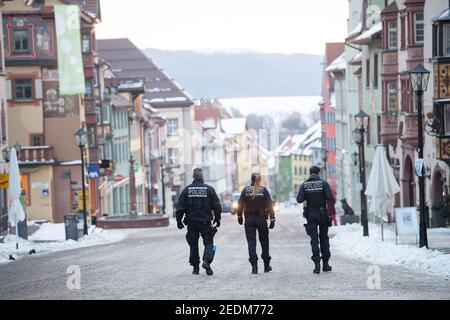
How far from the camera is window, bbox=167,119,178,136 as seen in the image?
11919 cm

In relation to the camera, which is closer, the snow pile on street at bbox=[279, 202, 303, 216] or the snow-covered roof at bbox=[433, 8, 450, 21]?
the snow-covered roof at bbox=[433, 8, 450, 21]

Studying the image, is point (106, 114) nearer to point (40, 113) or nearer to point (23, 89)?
point (40, 113)

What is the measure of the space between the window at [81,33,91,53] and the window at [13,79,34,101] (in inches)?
234

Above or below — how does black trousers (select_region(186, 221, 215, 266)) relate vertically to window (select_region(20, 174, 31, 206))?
above

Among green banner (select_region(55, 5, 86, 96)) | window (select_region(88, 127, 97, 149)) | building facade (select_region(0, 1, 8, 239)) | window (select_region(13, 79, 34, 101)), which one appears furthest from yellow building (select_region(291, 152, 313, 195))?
building facade (select_region(0, 1, 8, 239))

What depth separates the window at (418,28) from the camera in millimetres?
45500

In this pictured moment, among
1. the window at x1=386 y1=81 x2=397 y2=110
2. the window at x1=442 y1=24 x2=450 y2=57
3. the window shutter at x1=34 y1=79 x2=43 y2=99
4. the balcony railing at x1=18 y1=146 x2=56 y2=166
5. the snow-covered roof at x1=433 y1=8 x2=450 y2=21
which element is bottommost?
the balcony railing at x1=18 y1=146 x2=56 y2=166

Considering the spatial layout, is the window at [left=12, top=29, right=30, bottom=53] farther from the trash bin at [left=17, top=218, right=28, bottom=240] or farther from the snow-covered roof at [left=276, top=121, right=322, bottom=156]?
the snow-covered roof at [left=276, top=121, right=322, bottom=156]

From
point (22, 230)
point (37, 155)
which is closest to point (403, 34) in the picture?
point (22, 230)

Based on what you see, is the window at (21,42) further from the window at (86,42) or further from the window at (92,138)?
the window at (92,138)

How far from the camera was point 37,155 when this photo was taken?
6359 centimetres

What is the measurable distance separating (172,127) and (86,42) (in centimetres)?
5180

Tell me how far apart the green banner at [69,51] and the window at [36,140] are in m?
7.93

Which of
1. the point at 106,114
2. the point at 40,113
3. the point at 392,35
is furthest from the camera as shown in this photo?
the point at 106,114
